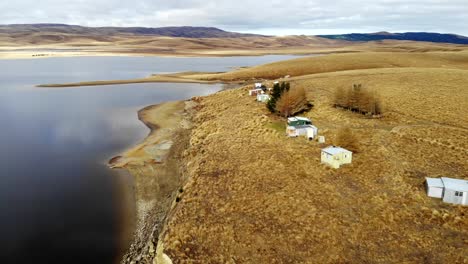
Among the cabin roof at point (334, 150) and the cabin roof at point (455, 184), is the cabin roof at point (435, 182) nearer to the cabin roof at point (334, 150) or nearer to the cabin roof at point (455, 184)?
the cabin roof at point (455, 184)

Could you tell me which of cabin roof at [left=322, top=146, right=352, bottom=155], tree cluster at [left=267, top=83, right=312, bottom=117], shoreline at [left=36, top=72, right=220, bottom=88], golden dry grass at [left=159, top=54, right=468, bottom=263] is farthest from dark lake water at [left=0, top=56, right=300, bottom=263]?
shoreline at [left=36, top=72, right=220, bottom=88]

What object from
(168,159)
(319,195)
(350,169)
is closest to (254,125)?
(168,159)

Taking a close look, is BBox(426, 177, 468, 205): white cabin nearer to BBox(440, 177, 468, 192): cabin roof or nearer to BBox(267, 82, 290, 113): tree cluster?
BBox(440, 177, 468, 192): cabin roof

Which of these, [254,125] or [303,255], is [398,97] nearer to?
[254,125]

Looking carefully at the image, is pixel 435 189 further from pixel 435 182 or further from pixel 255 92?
pixel 255 92

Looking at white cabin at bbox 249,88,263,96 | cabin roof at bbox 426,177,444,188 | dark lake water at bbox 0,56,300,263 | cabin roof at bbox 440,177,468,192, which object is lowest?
dark lake water at bbox 0,56,300,263

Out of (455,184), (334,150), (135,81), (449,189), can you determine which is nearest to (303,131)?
(334,150)
